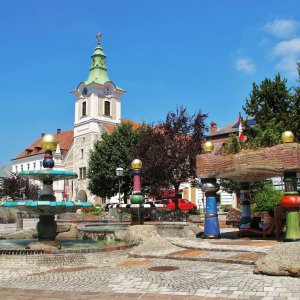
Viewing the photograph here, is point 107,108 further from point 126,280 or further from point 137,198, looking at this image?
point 126,280

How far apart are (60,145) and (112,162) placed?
3684 centimetres

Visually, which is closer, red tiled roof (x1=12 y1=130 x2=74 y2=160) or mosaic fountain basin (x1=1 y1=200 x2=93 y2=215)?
mosaic fountain basin (x1=1 y1=200 x2=93 y2=215)

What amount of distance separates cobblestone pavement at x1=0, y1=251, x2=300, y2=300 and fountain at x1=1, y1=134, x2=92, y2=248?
4.30ft

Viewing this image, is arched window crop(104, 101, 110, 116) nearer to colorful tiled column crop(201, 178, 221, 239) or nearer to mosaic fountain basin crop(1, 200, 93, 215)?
colorful tiled column crop(201, 178, 221, 239)

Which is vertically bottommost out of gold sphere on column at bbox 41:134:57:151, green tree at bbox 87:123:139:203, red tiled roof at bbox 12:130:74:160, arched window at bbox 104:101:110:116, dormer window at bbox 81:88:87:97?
gold sphere on column at bbox 41:134:57:151

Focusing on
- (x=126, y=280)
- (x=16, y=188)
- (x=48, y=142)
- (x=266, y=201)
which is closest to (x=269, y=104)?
(x=266, y=201)

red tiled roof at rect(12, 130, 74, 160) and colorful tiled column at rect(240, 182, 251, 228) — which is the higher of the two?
red tiled roof at rect(12, 130, 74, 160)

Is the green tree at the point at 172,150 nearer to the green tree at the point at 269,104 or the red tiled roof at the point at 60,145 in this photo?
the green tree at the point at 269,104

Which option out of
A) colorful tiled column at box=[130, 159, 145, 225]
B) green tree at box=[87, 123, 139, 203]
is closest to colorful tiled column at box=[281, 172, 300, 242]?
colorful tiled column at box=[130, 159, 145, 225]

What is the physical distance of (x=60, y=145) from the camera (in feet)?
270

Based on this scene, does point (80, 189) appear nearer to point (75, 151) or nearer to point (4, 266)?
point (75, 151)

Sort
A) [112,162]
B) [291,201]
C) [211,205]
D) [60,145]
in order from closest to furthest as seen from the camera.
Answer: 1. [291,201]
2. [211,205]
3. [112,162]
4. [60,145]

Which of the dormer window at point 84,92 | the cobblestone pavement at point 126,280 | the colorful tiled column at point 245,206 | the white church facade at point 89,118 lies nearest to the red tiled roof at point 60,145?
the white church facade at point 89,118

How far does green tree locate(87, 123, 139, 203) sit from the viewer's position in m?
47.5
